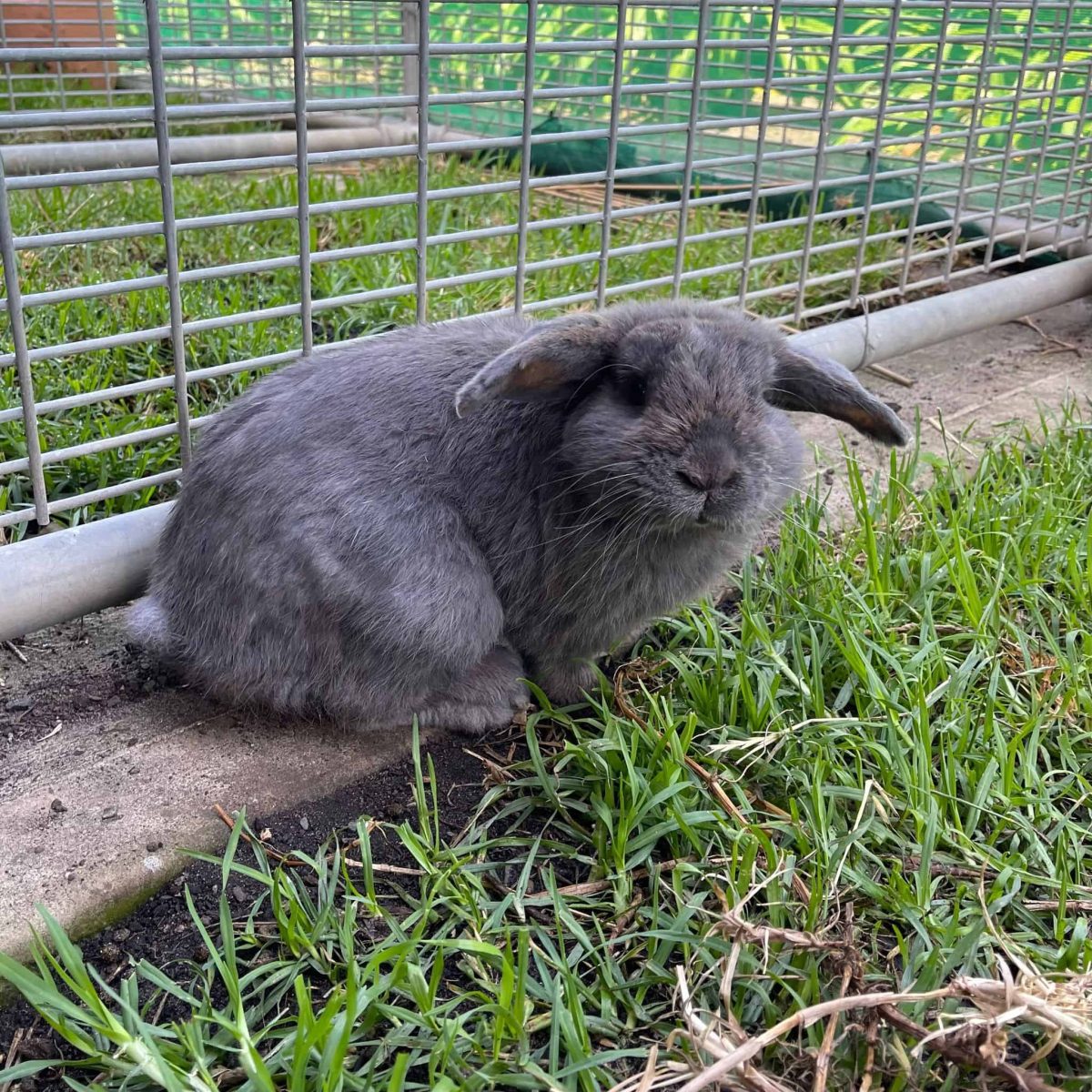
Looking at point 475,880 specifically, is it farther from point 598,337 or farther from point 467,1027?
point 598,337

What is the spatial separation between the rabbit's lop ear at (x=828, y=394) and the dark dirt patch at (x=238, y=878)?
930 mm

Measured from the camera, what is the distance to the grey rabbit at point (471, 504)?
2.06 metres

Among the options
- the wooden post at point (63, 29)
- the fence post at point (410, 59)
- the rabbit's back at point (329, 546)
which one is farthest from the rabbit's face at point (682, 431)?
the wooden post at point (63, 29)

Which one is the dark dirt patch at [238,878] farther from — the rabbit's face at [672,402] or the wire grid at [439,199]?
the wire grid at [439,199]

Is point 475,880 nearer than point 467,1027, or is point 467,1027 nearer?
point 467,1027

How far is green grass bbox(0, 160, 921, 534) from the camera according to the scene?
3.06m

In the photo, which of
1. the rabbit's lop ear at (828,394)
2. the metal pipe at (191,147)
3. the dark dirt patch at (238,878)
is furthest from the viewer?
the metal pipe at (191,147)

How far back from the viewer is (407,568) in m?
2.15

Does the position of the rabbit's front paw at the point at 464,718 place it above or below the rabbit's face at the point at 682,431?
below

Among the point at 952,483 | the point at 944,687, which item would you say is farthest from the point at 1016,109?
the point at 944,687

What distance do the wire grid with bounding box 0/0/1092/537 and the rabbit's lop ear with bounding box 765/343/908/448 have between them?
96cm

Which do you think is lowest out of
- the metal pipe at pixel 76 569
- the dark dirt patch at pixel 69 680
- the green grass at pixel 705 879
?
the dark dirt patch at pixel 69 680

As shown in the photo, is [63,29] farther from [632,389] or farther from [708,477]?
[708,477]

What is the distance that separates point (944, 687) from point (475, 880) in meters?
1.01
